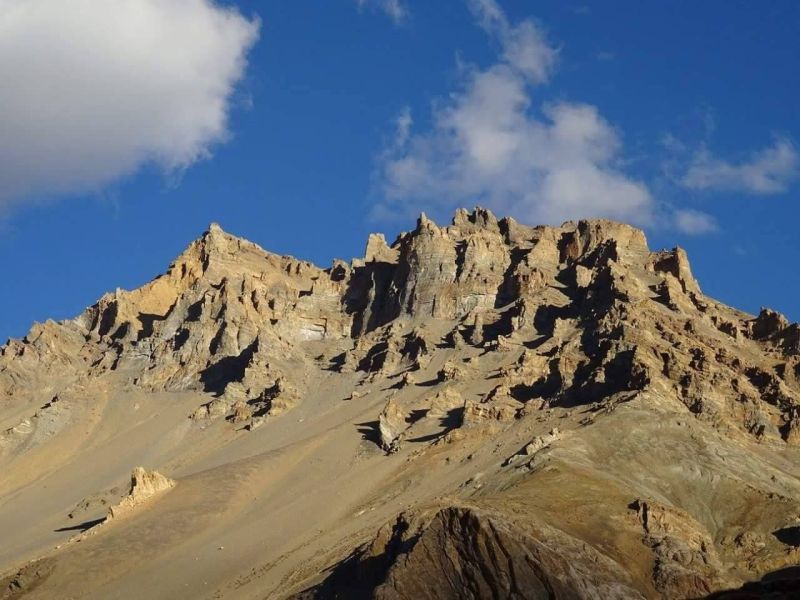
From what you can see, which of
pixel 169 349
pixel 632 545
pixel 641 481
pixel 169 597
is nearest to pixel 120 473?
pixel 169 349

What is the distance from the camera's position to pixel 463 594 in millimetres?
63188

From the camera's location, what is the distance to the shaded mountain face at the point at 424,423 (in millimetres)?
75438

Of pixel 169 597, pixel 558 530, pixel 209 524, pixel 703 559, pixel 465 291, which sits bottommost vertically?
pixel 703 559

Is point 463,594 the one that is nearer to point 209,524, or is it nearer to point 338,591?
point 338,591

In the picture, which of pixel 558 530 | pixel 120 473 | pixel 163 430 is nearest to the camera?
pixel 558 530

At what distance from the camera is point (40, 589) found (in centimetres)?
10069

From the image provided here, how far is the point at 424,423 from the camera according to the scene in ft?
409

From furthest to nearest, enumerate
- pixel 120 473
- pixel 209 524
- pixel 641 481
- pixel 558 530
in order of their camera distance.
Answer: pixel 120 473 → pixel 209 524 → pixel 641 481 → pixel 558 530

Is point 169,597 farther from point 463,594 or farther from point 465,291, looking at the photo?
point 465,291

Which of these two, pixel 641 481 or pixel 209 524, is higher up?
pixel 209 524

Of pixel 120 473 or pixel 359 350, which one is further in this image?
pixel 359 350

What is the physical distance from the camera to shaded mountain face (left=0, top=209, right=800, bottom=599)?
7544 centimetres

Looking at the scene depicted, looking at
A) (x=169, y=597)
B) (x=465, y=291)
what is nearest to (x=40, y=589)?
(x=169, y=597)

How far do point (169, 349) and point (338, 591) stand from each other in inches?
4023
